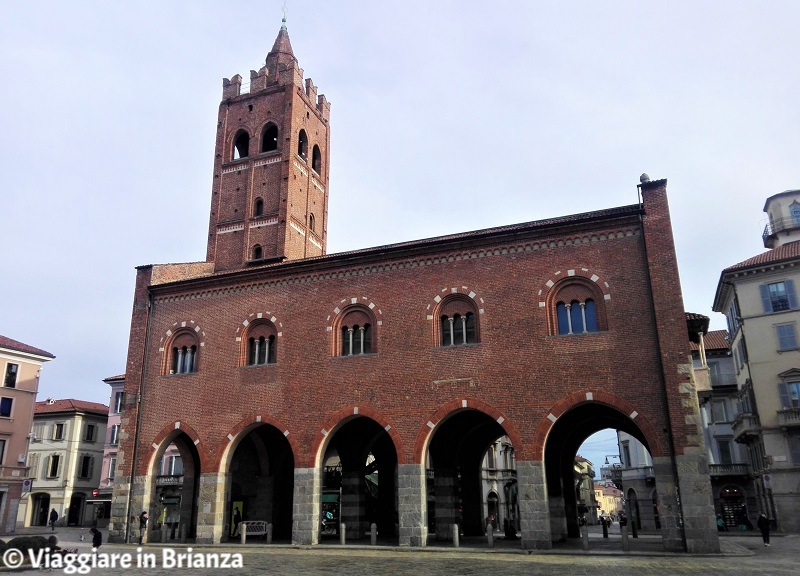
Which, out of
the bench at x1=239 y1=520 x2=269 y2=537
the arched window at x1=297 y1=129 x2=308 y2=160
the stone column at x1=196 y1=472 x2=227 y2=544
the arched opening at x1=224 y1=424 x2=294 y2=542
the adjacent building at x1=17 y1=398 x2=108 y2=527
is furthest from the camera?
the adjacent building at x1=17 y1=398 x2=108 y2=527

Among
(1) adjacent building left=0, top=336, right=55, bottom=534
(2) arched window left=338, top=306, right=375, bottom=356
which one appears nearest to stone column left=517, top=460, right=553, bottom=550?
(2) arched window left=338, top=306, right=375, bottom=356

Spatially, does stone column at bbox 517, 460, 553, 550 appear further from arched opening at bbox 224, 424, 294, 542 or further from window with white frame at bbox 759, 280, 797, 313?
window with white frame at bbox 759, 280, 797, 313

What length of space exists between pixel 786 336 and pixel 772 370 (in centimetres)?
217

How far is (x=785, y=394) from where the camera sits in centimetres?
3653

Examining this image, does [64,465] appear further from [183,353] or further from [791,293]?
[791,293]

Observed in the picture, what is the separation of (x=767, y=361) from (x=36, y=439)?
5521 centimetres

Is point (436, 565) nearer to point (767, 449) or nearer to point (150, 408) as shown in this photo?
point (150, 408)

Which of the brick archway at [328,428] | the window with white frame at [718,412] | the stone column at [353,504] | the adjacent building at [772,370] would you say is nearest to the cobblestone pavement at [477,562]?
the brick archway at [328,428]

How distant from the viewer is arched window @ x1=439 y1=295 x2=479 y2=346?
25328 mm

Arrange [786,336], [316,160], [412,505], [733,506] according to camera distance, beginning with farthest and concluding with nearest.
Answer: [733,506]
[316,160]
[786,336]
[412,505]

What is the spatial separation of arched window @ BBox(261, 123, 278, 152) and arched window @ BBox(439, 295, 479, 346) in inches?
726

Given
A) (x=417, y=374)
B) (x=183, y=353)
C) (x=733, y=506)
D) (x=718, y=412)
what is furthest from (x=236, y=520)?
(x=718, y=412)

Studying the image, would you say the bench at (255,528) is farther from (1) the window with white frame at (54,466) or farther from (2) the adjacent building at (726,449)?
(1) the window with white frame at (54,466)

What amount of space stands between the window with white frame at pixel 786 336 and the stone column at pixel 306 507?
93.2ft
